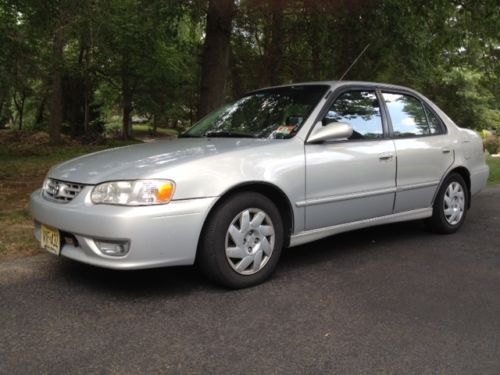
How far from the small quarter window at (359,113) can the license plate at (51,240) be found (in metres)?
2.28

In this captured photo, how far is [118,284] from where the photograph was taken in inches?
155

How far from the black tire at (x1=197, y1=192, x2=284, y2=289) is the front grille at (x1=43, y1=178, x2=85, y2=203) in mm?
923

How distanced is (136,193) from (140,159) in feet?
1.50

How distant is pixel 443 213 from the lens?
5586 millimetres

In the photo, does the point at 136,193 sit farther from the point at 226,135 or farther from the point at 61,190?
the point at 226,135

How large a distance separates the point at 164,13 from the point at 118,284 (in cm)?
529

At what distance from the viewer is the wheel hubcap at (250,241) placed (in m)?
3.79

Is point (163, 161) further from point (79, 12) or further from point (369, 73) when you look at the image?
point (369, 73)

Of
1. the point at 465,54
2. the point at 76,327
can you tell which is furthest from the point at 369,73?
the point at 76,327

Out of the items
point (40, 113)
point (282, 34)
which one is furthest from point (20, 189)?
point (40, 113)

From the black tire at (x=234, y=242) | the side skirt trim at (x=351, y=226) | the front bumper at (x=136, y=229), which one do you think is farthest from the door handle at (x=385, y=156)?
the front bumper at (x=136, y=229)

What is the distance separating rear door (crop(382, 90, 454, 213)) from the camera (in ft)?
16.5

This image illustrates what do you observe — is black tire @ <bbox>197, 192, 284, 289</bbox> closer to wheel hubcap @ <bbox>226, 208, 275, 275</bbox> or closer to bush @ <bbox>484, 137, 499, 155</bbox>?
wheel hubcap @ <bbox>226, 208, 275, 275</bbox>

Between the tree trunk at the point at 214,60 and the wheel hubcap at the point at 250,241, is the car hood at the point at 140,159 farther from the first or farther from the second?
the tree trunk at the point at 214,60
